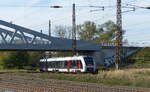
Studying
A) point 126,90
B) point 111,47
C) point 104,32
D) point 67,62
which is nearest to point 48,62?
point 67,62

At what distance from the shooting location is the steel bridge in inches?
3659

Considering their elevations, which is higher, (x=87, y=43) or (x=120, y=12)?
(x=120, y=12)

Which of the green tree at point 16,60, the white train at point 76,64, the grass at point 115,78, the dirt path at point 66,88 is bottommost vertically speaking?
the green tree at point 16,60

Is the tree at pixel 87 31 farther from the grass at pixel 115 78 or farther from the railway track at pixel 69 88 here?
the railway track at pixel 69 88

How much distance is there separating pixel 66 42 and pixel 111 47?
11259mm

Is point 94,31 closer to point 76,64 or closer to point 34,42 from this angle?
point 34,42

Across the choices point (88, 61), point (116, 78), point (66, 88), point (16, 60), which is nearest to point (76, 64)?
point (88, 61)

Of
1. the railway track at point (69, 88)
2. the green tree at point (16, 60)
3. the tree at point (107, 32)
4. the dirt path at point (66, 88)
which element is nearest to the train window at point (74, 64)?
the dirt path at point (66, 88)

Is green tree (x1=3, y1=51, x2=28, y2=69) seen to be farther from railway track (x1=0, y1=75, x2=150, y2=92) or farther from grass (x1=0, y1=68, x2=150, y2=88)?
railway track (x1=0, y1=75, x2=150, y2=92)

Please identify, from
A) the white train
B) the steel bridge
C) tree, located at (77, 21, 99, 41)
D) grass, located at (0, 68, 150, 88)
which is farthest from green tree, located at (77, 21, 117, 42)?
grass, located at (0, 68, 150, 88)

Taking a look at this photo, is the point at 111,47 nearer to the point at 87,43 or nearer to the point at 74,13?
the point at 87,43

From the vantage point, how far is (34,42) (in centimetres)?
9919

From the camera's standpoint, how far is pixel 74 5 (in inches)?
2467

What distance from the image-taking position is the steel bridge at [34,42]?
305ft
